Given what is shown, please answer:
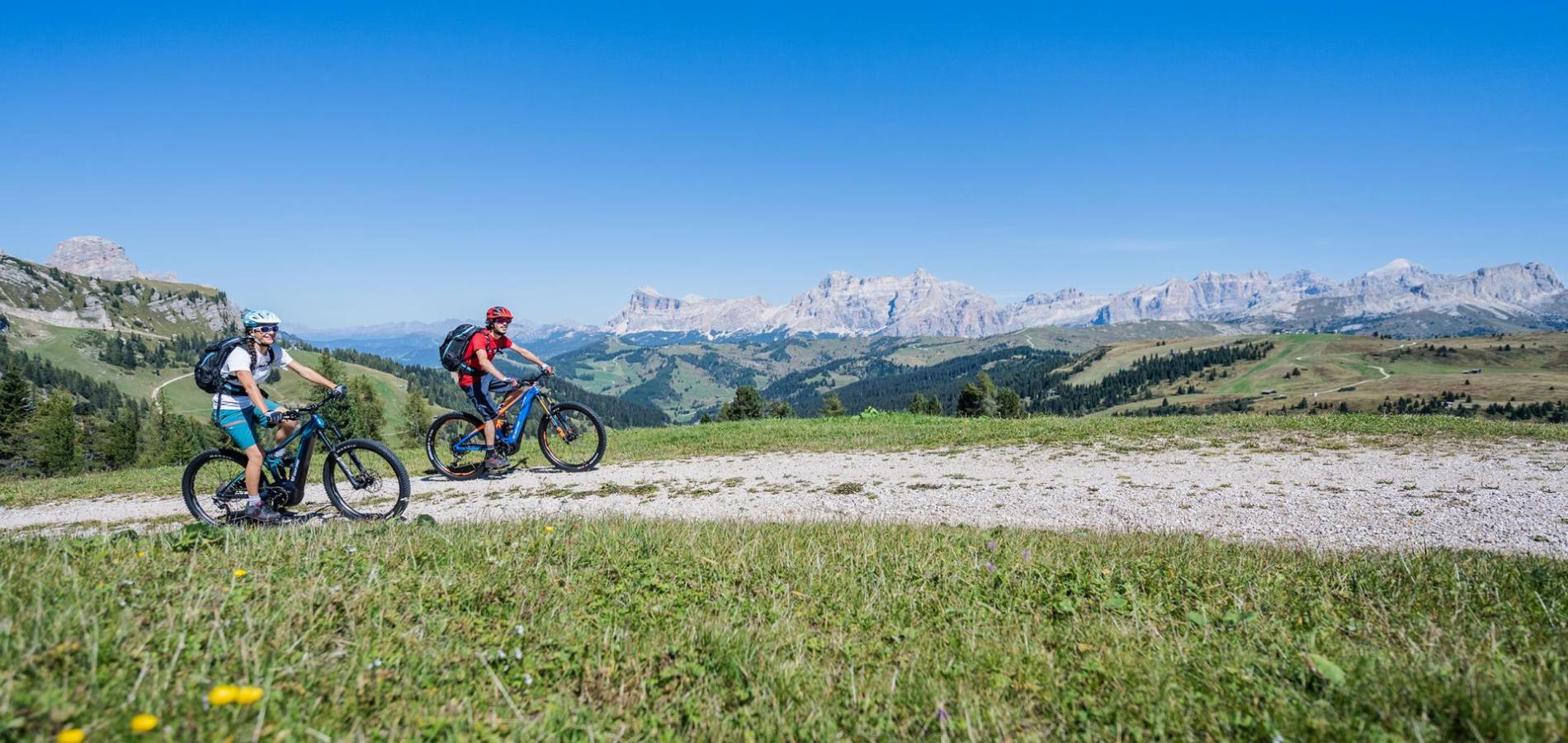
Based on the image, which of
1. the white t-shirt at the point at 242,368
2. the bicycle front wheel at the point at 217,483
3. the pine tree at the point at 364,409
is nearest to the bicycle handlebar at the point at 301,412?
the white t-shirt at the point at 242,368

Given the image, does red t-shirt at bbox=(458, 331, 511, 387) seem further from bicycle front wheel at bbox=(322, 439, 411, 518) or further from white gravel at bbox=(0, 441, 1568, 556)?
bicycle front wheel at bbox=(322, 439, 411, 518)

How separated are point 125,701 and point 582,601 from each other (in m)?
2.34

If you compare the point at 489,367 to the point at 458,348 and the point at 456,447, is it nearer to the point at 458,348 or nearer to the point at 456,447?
the point at 458,348

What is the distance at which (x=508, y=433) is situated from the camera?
14695mm

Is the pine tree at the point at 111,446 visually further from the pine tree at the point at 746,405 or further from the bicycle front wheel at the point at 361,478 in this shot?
the bicycle front wheel at the point at 361,478

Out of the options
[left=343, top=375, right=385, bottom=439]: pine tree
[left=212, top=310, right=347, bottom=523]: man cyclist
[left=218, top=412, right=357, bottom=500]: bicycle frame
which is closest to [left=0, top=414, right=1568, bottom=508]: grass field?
[left=218, top=412, right=357, bottom=500]: bicycle frame

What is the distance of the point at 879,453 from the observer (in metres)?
16.7

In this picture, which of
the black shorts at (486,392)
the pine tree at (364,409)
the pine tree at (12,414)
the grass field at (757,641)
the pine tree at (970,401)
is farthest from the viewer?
the pine tree at (970,401)

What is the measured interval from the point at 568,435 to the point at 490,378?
2243 mm

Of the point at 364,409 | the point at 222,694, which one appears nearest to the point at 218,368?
the point at 222,694

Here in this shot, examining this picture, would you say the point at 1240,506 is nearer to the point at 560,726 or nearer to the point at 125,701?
the point at 560,726

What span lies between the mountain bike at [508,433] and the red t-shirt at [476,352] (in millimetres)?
796

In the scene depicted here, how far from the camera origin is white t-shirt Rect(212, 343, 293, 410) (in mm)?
9156

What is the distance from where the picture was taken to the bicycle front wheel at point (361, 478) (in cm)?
1011
